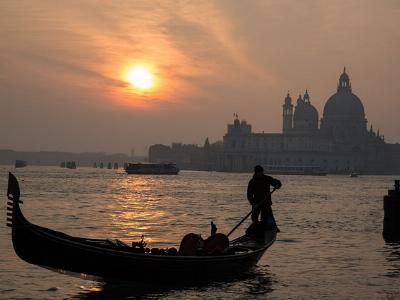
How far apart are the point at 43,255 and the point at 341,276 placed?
26.6ft

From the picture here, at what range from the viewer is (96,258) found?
17.2m

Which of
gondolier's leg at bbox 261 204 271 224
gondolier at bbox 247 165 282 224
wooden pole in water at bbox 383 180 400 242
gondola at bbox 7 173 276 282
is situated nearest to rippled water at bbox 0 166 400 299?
gondola at bbox 7 173 276 282

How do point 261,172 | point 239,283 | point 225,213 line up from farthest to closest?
point 225,213
point 261,172
point 239,283

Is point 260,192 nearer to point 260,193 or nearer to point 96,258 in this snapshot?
point 260,193

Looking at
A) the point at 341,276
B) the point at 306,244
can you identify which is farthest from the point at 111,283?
the point at 306,244

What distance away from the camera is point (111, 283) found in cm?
1808

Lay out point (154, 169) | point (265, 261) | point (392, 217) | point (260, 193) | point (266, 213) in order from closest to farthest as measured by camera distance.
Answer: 1. point (260, 193)
2. point (266, 213)
3. point (265, 261)
4. point (392, 217)
5. point (154, 169)

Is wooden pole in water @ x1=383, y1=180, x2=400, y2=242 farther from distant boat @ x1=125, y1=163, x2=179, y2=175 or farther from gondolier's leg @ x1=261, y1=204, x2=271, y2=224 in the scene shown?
distant boat @ x1=125, y1=163, x2=179, y2=175

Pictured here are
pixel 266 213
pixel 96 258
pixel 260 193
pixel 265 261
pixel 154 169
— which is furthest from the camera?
pixel 154 169

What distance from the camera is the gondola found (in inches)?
652

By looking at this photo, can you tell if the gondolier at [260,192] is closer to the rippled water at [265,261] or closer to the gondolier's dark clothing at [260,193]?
the gondolier's dark clothing at [260,193]

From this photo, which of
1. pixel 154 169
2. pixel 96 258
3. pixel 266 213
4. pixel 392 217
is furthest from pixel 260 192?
pixel 154 169

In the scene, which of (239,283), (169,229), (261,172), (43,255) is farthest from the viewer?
(169,229)

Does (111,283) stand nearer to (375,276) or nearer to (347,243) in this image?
(375,276)
